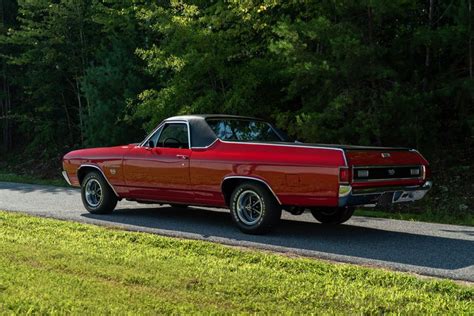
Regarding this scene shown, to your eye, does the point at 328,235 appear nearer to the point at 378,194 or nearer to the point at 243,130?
the point at 378,194

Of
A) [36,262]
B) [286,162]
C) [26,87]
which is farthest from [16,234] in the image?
[26,87]

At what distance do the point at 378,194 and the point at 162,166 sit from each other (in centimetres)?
327

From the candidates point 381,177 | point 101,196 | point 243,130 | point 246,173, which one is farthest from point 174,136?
point 381,177

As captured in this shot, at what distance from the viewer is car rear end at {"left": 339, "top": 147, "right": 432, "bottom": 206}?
23.0ft

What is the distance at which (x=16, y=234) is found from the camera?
24.4 feet

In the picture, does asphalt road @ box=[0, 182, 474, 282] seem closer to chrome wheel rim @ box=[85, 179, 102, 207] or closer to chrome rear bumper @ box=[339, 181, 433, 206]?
chrome wheel rim @ box=[85, 179, 102, 207]

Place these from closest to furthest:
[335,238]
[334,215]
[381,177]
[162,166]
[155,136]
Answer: [381,177], [335,238], [162,166], [334,215], [155,136]

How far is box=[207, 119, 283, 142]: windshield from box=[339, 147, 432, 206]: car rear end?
6.80 ft

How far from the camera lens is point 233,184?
26.9ft

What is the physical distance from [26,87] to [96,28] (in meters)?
4.79

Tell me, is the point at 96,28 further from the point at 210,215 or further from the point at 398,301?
the point at 398,301

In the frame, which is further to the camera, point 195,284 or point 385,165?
point 385,165

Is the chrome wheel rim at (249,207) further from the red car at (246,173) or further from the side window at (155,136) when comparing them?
the side window at (155,136)

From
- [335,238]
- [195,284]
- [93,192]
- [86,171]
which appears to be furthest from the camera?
[86,171]
